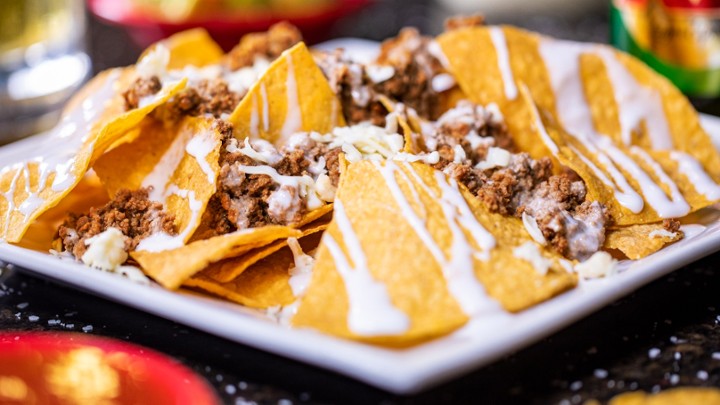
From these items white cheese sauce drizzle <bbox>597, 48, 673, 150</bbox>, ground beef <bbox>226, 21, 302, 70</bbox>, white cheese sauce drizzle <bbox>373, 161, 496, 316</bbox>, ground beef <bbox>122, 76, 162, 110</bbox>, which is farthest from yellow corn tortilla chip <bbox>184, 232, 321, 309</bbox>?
white cheese sauce drizzle <bbox>597, 48, 673, 150</bbox>

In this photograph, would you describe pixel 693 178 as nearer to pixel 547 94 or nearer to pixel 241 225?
pixel 547 94

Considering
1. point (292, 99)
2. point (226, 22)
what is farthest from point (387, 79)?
point (226, 22)

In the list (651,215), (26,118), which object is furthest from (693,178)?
(26,118)

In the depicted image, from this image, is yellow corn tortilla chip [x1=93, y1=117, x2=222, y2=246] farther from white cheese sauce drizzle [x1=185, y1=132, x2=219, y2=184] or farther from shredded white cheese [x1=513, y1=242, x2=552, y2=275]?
shredded white cheese [x1=513, y1=242, x2=552, y2=275]

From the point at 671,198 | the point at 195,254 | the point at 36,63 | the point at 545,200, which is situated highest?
the point at 195,254

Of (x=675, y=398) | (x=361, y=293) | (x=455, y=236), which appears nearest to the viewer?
(x=675, y=398)

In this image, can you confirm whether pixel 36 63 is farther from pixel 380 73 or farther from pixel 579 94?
pixel 579 94

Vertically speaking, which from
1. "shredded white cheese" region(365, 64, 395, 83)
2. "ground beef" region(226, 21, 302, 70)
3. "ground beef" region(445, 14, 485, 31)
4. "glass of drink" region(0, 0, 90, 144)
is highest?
"shredded white cheese" region(365, 64, 395, 83)
